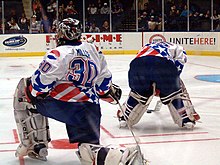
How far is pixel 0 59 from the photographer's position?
12.8 metres

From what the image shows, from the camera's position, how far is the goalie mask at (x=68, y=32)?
282 centimetres

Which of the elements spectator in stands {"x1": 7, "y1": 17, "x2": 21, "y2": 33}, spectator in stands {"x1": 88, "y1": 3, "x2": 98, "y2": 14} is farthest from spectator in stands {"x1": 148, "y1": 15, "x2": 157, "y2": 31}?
spectator in stands {"x1": 7, "y1": 17, "x2": 21, "y2": 33}

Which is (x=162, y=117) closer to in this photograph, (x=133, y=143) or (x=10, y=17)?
(x=133, y=143)

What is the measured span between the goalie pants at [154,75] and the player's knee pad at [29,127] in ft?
3.72

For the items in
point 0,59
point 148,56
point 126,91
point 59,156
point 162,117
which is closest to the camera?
point 59,156

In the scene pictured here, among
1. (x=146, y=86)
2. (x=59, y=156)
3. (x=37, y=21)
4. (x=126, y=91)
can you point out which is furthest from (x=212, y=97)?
(x=37, y=21)

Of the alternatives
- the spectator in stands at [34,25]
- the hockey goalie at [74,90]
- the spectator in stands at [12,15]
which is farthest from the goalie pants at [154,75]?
the spectator in stands at [12,15]

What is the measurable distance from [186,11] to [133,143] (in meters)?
10.3

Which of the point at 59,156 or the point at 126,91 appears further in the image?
the point at 126,91

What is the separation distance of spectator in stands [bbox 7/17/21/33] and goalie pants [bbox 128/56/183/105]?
990 centimetres

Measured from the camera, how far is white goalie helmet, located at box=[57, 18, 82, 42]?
111 inches

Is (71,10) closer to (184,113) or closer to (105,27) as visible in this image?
(105,27)

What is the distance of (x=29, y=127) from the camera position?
3.20 meters

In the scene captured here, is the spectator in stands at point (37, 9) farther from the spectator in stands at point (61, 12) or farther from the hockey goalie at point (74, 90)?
the hockey goalie at point (74, 90)
